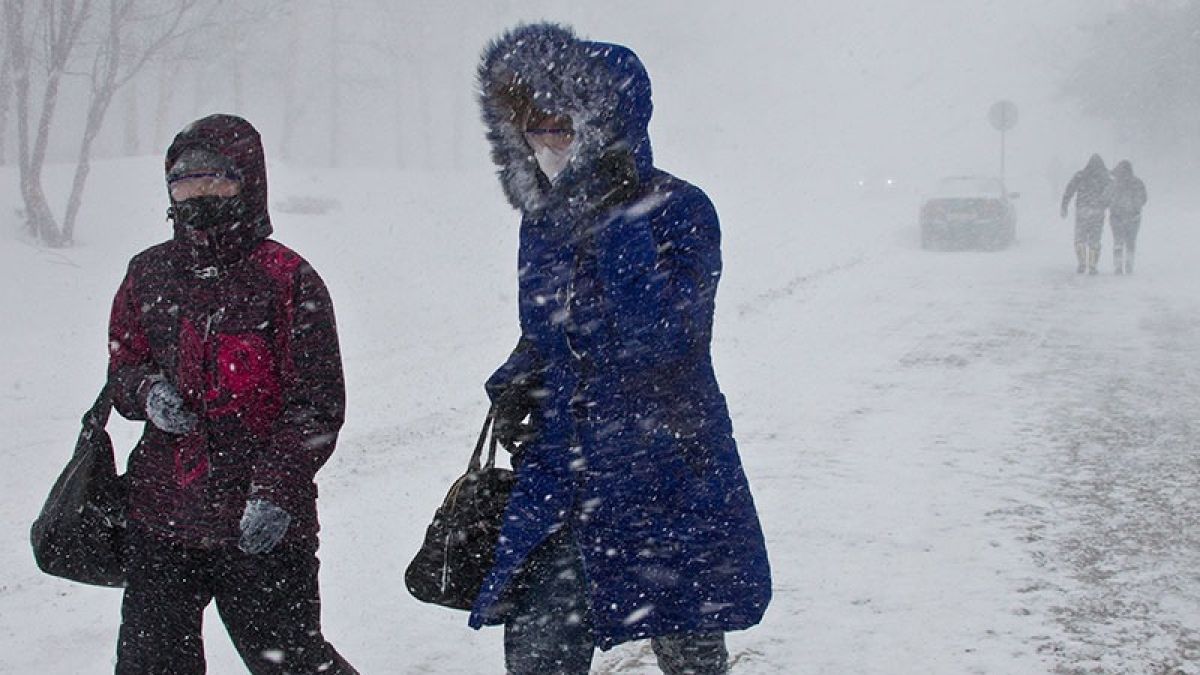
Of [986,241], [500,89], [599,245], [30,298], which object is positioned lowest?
[986,241]

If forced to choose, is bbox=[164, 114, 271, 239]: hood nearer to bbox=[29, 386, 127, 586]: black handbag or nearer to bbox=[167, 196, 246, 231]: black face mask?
bbox=[167, 196, 246, 231]: black face mask

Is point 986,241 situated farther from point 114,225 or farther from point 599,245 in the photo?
point 599,245

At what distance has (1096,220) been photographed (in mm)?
17625

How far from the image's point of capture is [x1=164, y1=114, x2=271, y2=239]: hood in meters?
2.71

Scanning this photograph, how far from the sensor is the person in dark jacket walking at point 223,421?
2.63 metres

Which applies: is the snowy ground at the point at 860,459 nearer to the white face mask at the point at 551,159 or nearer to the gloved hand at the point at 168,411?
the gloved hand at the point at 168,411

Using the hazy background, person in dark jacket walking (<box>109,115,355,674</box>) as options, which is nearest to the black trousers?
person in dark jacket walking (<box>109,115,355,674</box>)

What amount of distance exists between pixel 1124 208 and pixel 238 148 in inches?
709

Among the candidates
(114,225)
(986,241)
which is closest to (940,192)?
(986,241)

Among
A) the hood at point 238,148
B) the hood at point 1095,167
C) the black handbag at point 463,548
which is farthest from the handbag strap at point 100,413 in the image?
the hood at point 1095,167

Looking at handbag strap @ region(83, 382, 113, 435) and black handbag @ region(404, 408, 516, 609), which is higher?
handbag strap @ region(83, 382, 113, 435)

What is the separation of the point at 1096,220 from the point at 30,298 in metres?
15.5

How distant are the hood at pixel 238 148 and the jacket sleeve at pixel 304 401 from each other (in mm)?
204

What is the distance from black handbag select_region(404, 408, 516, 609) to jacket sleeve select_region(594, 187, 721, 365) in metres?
0.43
